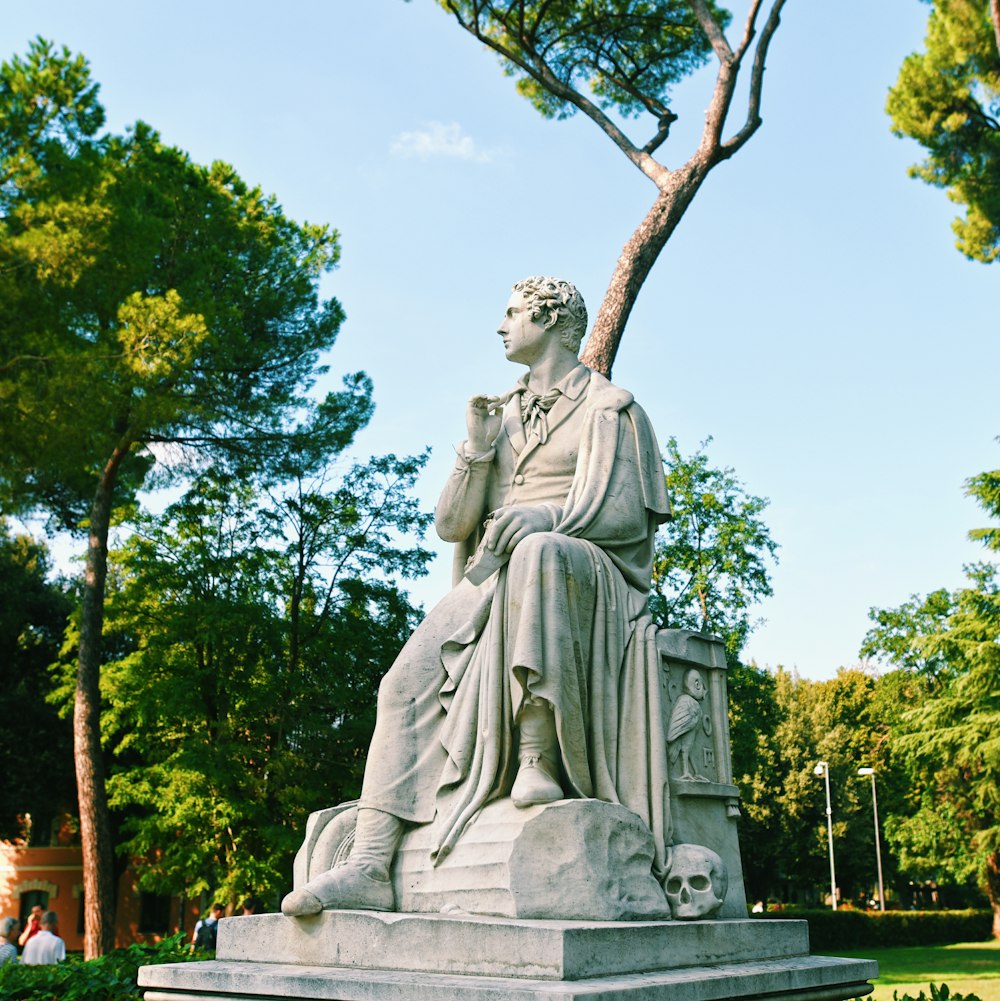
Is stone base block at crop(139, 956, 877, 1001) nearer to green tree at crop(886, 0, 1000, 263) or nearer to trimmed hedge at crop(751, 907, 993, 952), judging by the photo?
green tree at crop(886, 0, 1000, 263)

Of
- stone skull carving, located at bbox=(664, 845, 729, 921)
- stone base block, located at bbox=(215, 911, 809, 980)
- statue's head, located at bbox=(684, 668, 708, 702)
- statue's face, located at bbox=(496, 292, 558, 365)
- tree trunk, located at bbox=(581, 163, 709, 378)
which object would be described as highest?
tree trunk, located at bbox=(581, 163, 709, 378)

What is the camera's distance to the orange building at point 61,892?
28766 mm

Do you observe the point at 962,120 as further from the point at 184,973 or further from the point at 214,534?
the point at 184,973

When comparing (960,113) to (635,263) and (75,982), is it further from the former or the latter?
(75,982)

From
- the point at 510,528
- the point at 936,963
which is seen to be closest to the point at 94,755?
the point at 510,528

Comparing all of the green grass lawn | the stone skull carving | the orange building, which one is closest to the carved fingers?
the stone skull carving

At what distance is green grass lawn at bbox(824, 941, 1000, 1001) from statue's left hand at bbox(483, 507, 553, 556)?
31.8ft

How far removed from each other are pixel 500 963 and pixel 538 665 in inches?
39.0

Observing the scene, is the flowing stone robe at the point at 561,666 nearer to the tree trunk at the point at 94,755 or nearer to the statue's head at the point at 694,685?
the statue's head at the point at 694,685

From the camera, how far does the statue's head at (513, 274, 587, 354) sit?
4812 millimetres

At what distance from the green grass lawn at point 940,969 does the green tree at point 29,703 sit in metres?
16.6

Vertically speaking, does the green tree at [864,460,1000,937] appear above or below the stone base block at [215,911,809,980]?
above

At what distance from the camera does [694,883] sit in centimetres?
378

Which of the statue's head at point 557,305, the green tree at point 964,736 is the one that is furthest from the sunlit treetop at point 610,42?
the green tree at point 964,736
